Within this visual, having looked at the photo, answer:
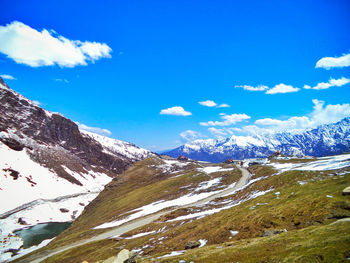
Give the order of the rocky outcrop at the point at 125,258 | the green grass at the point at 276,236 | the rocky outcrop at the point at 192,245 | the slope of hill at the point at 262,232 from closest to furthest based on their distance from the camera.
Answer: the green grass at the point at 276,236
the slope of hill at the point at 262,232
the rocky outcrop at the point at 125,258
the rocky outcrop at the point at 192,245

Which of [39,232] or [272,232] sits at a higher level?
[272,232]

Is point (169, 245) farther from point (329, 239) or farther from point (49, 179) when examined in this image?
point (49, 179)

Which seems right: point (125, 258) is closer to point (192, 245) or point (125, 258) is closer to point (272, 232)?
point (192, 245)

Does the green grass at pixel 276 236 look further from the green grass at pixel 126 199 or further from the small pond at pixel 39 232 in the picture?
the small pond at pixel 39 232

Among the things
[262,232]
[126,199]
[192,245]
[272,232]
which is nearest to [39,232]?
[126,199]

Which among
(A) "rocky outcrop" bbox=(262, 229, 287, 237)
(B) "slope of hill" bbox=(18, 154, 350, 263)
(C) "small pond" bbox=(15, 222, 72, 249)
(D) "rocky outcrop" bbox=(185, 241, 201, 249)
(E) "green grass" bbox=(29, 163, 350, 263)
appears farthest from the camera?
(C) "small pond" bbox=(15, 222, 72, 249)

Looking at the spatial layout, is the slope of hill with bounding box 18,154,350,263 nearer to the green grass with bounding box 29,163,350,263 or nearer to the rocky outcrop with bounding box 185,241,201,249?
the green grass with bounding box 29,163,350,263

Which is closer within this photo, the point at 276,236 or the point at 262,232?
the point at 276,236

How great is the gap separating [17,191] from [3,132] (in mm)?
86600

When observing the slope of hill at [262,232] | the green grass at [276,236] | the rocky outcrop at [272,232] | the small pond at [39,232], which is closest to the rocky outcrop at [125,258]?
the green grass at [276,236]

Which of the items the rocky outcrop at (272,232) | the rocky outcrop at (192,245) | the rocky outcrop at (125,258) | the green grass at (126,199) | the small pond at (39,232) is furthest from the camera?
the small pond at (39,232)

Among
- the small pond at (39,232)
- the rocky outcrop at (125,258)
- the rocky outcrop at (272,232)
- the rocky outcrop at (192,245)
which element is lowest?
the small pond at (39,232)

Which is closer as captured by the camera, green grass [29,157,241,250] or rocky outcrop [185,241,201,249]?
rocky outcrop [185,241,201,249]

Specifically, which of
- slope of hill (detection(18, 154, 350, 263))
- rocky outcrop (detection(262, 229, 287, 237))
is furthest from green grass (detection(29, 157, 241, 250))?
rocky outcrop (detection(262, 229, 287, 237))
